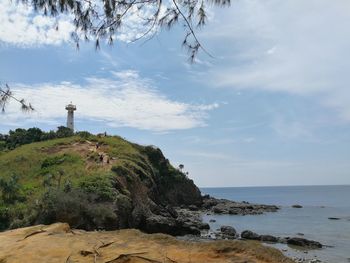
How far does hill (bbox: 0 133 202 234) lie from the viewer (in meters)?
28.8

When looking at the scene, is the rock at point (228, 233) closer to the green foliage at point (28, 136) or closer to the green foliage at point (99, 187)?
the green foliage at point (99, 187)

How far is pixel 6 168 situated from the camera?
149 feet

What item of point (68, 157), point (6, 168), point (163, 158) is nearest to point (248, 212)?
point (163, 158)

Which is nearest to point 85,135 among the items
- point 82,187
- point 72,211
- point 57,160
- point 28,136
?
point 28,136

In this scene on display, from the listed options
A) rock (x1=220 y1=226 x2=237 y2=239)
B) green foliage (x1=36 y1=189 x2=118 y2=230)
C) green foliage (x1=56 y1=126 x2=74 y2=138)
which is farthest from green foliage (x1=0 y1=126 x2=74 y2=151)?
green foliage (x1=36 y1=189 x2=118 y2=230)

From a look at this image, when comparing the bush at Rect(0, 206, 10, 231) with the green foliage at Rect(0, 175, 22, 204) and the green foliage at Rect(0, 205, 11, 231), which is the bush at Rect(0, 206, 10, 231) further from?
the green foliage at Rect(0, 175, 22, 204)

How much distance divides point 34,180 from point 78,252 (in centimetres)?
3711

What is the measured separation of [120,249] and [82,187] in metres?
29.7

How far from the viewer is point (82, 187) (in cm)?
3488

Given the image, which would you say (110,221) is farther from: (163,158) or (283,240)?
(163,158)

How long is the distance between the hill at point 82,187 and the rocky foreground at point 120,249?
2168 centimetres

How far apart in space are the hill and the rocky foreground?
21.7 m

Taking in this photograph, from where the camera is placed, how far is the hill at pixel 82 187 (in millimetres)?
28844

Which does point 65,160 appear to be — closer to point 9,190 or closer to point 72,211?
point 9,190
